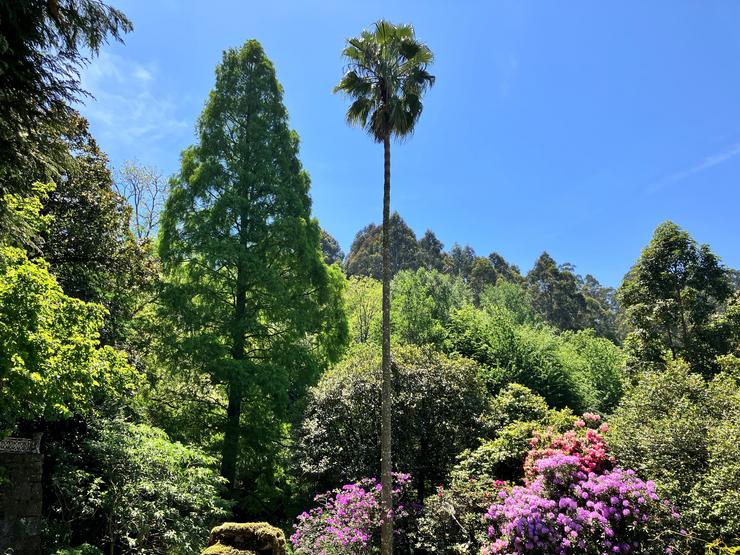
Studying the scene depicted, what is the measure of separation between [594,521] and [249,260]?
32.3 ft

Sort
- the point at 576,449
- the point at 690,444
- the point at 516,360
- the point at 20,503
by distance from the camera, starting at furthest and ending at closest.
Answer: the point at 516,360 → the point at 576,449 → the point at 20,503 → the point at 690,444

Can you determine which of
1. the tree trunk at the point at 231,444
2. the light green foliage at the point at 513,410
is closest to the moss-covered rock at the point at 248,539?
the tree trunk at the point at 231,444

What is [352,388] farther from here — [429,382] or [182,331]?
[182,331]

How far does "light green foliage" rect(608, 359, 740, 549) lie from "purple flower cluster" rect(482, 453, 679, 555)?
46cm

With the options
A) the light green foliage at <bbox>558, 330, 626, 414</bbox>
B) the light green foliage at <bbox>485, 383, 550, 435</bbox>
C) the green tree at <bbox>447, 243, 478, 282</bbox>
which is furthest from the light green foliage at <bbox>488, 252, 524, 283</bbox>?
the light green foliage at <bbox>485, 383, 550, 435</bbox>

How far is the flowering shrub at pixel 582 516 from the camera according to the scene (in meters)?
6.12

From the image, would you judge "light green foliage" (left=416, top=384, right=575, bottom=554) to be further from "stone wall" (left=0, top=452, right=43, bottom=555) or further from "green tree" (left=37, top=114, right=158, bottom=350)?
"green tree" (left=37, top=114, right=158, bottom=350)

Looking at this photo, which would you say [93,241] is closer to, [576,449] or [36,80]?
[36,80]

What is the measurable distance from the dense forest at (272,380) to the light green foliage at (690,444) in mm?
36

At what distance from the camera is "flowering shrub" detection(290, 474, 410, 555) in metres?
8.32

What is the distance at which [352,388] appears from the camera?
1132 cm

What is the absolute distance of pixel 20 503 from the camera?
7.18 m

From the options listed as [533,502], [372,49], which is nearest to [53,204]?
[372,49]

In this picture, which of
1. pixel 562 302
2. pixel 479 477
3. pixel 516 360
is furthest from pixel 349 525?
pixel 562 302
